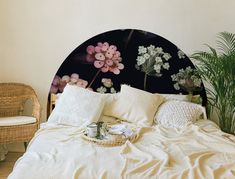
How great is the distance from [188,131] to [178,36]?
1.20m

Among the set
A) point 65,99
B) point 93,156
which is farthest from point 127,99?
point 93,156

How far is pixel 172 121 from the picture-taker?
316 cm

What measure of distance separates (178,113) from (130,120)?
18.7 inches

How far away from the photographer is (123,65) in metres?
3.67

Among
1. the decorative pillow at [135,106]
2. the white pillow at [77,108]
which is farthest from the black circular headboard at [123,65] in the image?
the white pillow at [77,108]

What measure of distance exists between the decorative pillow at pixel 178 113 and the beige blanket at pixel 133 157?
0.85 feet

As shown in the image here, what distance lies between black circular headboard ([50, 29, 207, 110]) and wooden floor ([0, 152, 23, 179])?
1042mm

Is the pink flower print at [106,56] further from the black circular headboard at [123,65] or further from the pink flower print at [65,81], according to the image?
the pink flower print at [65,81]

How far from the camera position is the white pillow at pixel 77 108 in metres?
3.08

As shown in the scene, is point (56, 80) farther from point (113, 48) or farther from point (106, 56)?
point (113, 48)

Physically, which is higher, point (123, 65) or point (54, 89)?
point (123, 65)

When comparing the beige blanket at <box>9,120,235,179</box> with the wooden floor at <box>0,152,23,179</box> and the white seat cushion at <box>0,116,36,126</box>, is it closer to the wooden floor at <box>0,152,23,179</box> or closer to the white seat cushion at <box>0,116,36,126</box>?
the white seat cushion at <box>0,116,36,126</box>

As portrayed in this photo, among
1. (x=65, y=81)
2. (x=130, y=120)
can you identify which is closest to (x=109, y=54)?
(x=65, y=81)

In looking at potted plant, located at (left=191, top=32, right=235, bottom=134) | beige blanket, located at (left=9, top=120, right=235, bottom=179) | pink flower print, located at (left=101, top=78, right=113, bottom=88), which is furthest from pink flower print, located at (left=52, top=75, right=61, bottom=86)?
potted plant, located at (left=191, top=32, right=235, bottom=134)
